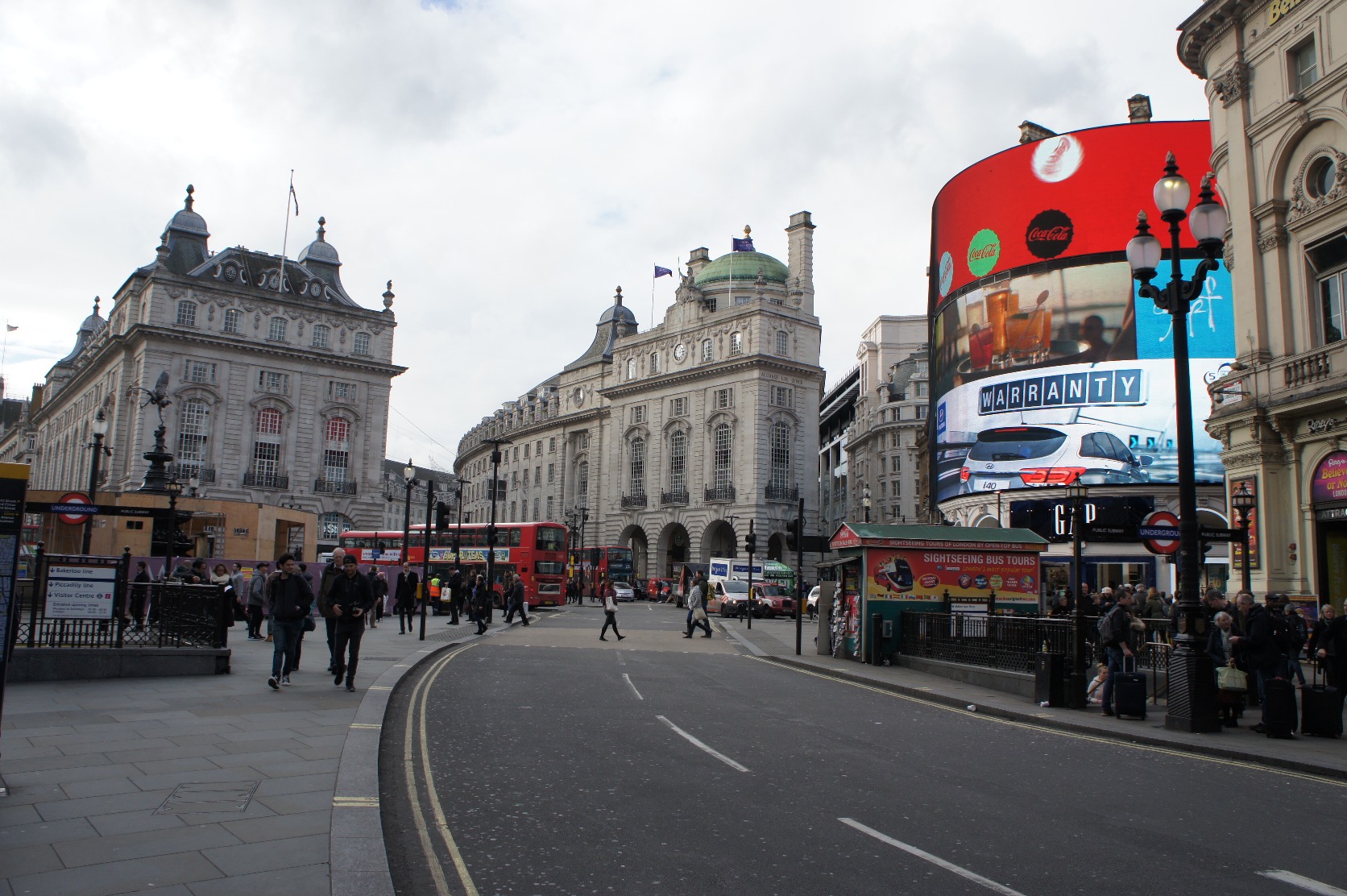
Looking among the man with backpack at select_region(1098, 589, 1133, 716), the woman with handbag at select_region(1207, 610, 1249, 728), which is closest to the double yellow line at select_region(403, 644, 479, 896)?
the man with backpack at select_region(1098, 589, 1133, 716)

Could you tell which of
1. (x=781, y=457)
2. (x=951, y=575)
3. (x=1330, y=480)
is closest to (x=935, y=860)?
(x=951, y=575)

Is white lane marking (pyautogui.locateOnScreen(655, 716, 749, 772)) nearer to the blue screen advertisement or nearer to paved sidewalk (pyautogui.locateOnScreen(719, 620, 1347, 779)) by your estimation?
paved sidewalk (pyautogui.locateOnScreen(719, 620, 1347, 779))

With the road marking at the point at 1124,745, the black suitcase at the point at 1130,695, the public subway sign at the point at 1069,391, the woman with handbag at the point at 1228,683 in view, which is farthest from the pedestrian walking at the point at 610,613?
A: the public subway sign at the point at 1069,391

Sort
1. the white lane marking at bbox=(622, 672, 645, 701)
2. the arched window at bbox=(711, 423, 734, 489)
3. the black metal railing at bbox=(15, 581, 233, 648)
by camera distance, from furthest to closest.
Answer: the arched window at bbox=(711, 423, 734, 489) < the white lane marking at bbox=(622, 672, 645, 701) < the black metal railing at bbox=(15, 581, 233, 648)

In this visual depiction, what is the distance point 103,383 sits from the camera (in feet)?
242

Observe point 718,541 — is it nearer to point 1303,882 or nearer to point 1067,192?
point 1067,192

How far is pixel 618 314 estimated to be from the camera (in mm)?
98875

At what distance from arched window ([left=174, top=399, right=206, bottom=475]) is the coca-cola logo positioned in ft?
172

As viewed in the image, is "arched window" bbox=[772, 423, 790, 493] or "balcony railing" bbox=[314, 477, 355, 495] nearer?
"balcony railing" bbox=[314, 477, 355, 495]

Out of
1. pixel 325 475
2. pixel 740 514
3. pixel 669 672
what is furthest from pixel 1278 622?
pixel 325 475

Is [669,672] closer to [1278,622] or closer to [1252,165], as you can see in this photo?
[1278,622]

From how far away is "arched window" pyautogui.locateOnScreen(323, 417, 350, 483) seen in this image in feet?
228

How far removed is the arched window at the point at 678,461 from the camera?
3091 inches

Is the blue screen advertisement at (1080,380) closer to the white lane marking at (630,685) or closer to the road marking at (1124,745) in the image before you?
the road marking at (1124,745)
